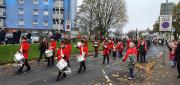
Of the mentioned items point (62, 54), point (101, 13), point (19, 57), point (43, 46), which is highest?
point (101, 13)

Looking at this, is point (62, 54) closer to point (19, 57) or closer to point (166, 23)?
point (19, 57)

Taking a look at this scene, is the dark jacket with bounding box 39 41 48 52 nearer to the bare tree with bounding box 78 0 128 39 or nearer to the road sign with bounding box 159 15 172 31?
the road sign with bounding box 159 15 172 31

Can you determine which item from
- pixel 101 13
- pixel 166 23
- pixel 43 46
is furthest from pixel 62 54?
pixel 101 13

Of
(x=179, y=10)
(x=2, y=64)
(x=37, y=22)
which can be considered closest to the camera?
(x=2, y=64)

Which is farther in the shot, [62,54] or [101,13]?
[101,13]

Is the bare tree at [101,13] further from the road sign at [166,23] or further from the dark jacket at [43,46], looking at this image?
the road sign at [166,23]

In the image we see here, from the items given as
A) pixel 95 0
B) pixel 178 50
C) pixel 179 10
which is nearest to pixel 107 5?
pixel 95 0

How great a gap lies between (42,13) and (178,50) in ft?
227

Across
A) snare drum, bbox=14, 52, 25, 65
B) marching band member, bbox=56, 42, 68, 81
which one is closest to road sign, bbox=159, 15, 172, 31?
marching band member, bbox=56, 42, 68, 81

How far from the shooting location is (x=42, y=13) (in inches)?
3388

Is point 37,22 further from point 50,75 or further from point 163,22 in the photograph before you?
point 50,75

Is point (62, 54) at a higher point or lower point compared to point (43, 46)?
higher

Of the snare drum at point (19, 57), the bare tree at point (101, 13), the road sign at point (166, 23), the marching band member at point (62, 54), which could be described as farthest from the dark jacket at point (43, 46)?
the bare tree at point (101, 13)

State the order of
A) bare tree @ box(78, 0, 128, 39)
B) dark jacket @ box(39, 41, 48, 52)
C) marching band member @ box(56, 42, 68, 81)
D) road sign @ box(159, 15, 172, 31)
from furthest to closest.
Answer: bare tree @ box(78, 0, 128, 39)
dark jacket @ box(39, 41, 48, 52)
road sign @ box(159, 15, 172, 31)
marching band member @ box(56, 42, 68, 81)
